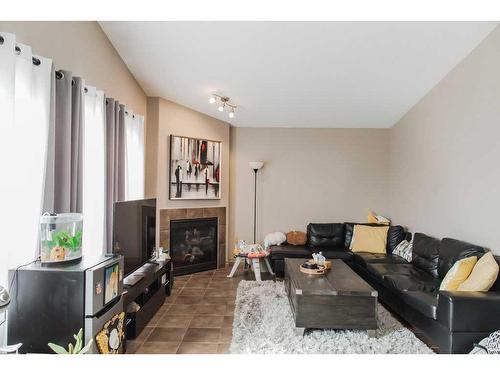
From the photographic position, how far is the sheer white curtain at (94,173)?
2.73m

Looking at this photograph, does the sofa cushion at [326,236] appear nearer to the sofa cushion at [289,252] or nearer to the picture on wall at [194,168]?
the sofa cushion at [289,252]

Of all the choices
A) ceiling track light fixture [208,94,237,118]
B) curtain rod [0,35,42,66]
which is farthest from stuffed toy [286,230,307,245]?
curtain rod [0,35,42,66]

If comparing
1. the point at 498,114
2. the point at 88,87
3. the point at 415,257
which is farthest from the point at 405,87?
the point at 88,87

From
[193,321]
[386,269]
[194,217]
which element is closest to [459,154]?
[386,269]

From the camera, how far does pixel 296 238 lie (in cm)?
501

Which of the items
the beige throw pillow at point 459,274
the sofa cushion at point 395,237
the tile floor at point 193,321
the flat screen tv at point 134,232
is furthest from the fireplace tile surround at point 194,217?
the beige throw pillow at point 459,274

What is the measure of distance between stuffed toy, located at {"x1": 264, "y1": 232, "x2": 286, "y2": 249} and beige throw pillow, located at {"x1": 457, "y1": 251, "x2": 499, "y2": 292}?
9.33ft

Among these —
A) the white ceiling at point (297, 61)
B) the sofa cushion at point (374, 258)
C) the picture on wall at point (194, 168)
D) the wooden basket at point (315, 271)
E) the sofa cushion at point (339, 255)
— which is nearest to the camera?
the white ceiling at point (297, 61)

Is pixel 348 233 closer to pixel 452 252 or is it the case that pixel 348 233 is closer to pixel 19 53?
pixel 452 252

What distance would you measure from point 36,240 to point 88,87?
149 centimetres

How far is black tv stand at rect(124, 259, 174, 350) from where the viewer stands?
2.54m

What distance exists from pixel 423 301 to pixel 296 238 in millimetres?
2606

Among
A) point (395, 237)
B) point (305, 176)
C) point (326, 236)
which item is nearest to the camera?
point (395, 237)

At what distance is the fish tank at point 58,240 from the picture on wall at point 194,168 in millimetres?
2625
